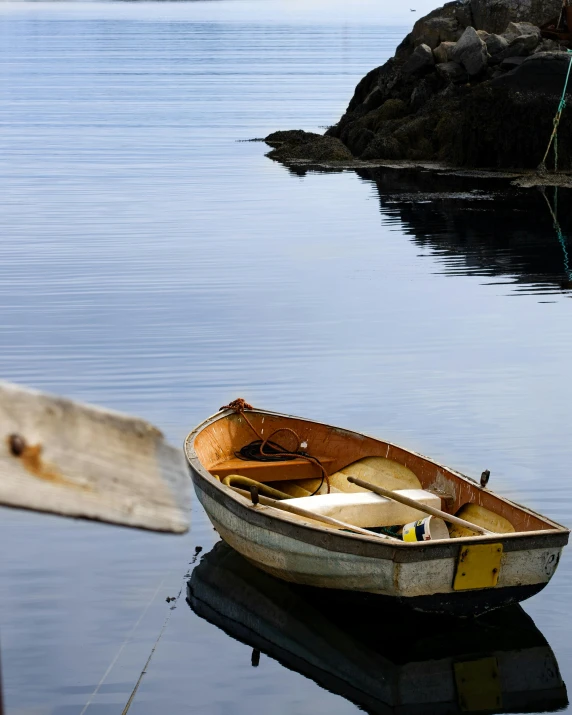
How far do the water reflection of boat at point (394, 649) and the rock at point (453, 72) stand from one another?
99.7 ft

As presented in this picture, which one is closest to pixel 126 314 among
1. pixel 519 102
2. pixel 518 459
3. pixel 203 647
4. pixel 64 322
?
pixel 64 322

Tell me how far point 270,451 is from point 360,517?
1.77 meters

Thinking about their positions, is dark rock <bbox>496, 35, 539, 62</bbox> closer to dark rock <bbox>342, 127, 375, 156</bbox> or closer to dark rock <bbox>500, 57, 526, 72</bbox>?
dark rock <bbox>500, 57, 526, 72</bbox>

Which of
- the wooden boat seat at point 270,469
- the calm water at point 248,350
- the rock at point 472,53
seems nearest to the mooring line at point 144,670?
the calm water at point 248,350

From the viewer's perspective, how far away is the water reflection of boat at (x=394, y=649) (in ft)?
27.2

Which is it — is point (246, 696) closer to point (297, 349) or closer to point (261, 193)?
point (297, 349)

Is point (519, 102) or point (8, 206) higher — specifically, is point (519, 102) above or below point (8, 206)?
above

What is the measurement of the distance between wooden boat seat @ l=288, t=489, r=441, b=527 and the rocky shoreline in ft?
82.3

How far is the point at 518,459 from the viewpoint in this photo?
1272 centimetres

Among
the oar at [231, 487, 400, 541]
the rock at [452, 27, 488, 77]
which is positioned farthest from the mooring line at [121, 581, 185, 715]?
the rock at [452, 27, 488, 77]

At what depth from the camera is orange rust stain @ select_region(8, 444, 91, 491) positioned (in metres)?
2.34

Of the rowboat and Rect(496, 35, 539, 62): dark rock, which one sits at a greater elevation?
Rect(496, 35, 539, 62): dark rock

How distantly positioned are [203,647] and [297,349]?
8.53 metres

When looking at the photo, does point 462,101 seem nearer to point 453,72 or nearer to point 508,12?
point 453,72
